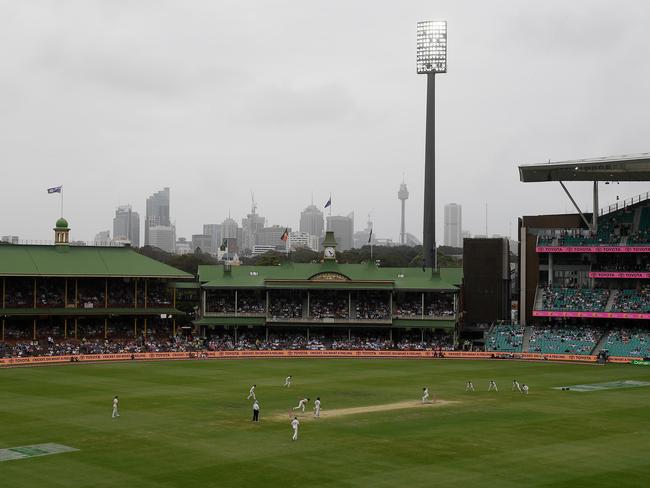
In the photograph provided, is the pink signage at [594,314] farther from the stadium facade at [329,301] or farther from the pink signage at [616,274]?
the stadium facade at [329,301]

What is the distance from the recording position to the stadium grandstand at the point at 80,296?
8512 centimetres

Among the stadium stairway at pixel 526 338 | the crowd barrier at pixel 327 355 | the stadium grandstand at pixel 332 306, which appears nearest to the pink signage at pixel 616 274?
the stadium stairway at pixel 526 338

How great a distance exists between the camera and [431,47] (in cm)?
11419

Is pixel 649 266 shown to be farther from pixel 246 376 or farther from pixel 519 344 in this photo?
pixel 246 376

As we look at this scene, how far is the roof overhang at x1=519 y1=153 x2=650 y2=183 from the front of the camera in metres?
80.4

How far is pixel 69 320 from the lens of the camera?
88062 millimetres

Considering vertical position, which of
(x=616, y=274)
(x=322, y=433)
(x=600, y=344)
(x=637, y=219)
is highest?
(x=637, y=219)

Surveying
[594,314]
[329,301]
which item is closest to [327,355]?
[329,301]

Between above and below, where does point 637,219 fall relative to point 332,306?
above

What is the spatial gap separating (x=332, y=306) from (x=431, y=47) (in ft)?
132

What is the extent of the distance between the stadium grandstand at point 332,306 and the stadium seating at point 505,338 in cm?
399

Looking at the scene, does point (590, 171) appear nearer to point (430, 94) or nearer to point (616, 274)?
point (616, 274)

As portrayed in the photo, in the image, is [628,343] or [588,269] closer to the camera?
[628,343]

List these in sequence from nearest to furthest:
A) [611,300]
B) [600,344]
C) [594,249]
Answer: [600,344]
[611,300]
[594,249]
